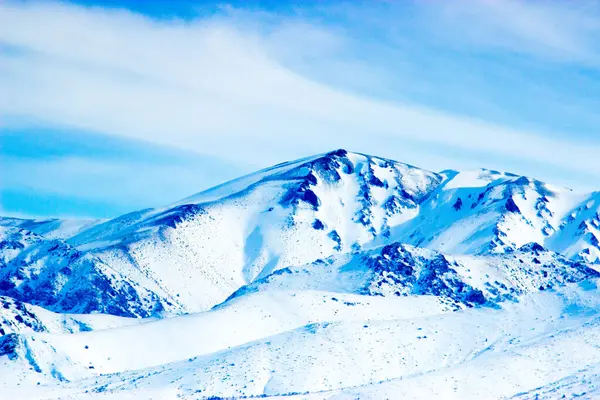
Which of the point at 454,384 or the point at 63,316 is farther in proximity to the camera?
the point at 63,316

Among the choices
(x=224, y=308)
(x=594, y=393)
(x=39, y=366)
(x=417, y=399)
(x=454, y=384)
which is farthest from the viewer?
(x=224, y=308)

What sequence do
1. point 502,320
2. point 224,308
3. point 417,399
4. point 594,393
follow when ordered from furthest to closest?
1. point 224,308
2. point 502,320
3. point 417,399
4. point 594,393

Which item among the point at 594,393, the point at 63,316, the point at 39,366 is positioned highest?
the point at 594,393

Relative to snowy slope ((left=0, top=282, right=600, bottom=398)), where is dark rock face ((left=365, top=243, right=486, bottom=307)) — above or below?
below

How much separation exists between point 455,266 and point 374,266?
50.1 ft

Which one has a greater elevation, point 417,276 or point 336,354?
point 336,354

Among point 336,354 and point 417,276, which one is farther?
point 417,276

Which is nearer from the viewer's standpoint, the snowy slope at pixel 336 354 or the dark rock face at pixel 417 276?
the snowy slope at pixel 336 354

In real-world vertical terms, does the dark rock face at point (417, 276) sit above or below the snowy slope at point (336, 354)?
below

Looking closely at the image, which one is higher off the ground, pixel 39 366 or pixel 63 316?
pixel 39 366

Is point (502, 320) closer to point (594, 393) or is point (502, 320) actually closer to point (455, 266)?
point (455, 266)

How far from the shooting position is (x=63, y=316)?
7382 inches

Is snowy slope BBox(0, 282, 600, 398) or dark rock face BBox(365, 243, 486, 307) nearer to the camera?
snowy slope BBox(0, 282, 600, 398)

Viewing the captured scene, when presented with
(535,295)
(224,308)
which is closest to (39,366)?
(224,308)
